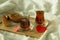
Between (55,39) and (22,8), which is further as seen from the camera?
(22,8)

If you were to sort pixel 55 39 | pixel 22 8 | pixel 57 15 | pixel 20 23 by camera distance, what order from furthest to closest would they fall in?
pixel 22 8 → pixel 57 15 → pixel 20 23 → pixel 55 39

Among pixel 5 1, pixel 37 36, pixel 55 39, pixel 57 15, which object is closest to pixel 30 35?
pixel 37 36

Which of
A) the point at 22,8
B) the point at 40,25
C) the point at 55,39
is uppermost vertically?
the point at 22,8

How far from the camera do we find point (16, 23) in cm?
124

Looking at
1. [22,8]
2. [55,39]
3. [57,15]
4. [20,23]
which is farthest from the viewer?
[22,8]

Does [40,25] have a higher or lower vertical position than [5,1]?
lower

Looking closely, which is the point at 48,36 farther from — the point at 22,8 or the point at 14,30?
the point at 22,8

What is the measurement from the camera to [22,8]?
154 cm

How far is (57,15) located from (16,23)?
0.39 metres

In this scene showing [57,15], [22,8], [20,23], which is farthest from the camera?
[22,8]

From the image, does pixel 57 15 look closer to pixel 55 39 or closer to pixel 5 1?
pixel 55 39

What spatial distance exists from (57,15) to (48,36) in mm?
379

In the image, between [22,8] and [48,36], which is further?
[22,8]

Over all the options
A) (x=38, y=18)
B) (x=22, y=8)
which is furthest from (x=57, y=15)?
(x=22, y=8)
